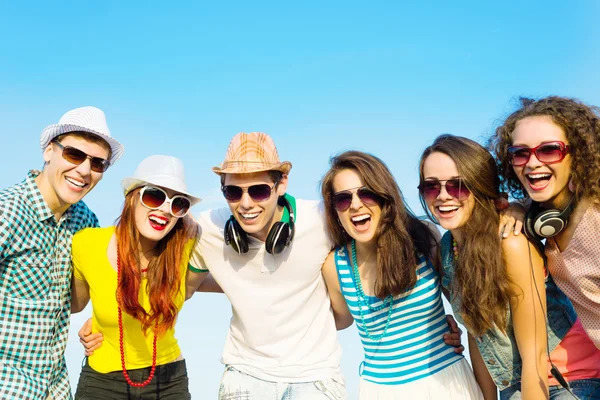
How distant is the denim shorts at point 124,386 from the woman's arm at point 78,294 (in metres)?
0.61

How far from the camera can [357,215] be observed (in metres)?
5.30

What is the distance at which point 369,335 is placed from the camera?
536 centimetres

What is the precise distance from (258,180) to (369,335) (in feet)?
6.29

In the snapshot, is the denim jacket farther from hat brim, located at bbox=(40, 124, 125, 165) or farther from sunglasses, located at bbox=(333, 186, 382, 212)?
hat brim, located at bbox=(40, 124, 125, 165)

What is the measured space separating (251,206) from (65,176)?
1.96 metres

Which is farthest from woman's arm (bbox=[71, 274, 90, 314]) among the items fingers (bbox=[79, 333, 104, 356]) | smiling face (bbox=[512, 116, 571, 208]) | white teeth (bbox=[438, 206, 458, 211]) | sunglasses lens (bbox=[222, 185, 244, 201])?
smiling face (bbox=[512, 116, 571, 208])

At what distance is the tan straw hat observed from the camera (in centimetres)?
548

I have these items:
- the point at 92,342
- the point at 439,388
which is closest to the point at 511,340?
the point at 439,388

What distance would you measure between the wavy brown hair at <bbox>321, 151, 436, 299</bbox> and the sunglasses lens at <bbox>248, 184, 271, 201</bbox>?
0.59 metres

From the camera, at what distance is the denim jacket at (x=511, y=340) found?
475 centimetres

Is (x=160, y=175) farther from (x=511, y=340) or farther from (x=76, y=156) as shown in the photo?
(x=511, y=340)

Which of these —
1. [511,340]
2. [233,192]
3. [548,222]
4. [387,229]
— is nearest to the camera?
[548,222]

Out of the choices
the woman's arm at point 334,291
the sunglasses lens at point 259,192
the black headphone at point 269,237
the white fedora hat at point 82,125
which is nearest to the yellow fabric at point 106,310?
the black headphone at point 269,237

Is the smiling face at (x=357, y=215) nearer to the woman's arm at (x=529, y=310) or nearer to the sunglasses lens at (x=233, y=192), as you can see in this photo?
the sunglasses lens at (x=233, y=192)
